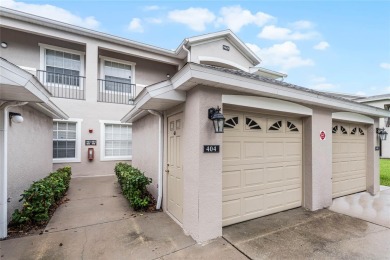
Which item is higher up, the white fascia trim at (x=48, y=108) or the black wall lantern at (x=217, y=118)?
the white fascia trim at (x=48, y=108)

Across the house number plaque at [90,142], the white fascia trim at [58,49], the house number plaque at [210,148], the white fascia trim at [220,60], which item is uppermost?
the white fascia trim at [220,60]

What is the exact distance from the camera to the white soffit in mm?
3933

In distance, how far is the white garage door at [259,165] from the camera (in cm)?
421

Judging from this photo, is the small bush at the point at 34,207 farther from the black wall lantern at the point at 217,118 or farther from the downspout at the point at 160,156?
the black wall lantern at the point at 217,118

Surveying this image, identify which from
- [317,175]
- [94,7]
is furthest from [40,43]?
[317,175]

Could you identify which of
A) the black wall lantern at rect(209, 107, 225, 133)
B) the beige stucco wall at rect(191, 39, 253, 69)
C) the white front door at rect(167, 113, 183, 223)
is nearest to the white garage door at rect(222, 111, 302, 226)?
the black wall lantern at rect(209, 107, 225, 133)

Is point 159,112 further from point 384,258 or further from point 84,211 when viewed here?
point 384,258

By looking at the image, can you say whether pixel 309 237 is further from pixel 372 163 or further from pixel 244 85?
pixel 372 163

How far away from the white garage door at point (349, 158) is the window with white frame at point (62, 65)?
11.6 metres

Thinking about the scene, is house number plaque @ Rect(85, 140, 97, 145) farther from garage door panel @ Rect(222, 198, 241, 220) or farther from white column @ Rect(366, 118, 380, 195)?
white column @ Rect(366, 118, 380, 195)

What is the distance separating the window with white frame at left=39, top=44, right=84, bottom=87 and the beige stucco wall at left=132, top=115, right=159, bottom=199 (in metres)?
5.11

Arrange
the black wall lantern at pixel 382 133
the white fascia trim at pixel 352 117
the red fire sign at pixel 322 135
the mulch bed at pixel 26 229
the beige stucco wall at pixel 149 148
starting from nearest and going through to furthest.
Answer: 1. the mulch bed at pixel 26 229
2. the red fire sign at pixel 322 135
3. the beige stucco wall at pixel 149 148
4. the white fascia trim at pixel 352 117
5. the black wall lantern at pixel 382 133

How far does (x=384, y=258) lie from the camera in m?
3.05

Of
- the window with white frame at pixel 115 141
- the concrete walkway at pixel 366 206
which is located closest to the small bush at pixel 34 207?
the window with white frame at pixel 115 141
